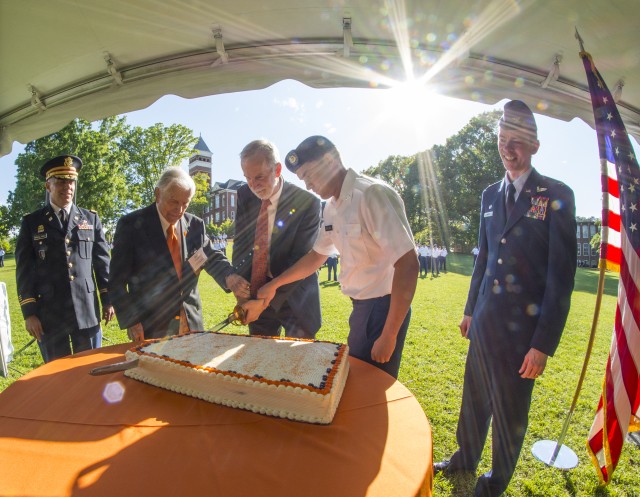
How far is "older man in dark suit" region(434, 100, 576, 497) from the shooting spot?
1.78 metres

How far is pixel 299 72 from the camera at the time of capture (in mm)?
2541

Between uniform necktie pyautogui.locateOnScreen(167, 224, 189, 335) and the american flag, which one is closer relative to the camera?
the american flag

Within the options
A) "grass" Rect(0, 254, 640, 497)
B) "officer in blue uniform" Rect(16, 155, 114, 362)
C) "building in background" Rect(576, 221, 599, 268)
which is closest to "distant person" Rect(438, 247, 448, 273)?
"grass" Rect(0, 254, 640, 497)

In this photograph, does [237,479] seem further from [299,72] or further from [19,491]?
[299,72]

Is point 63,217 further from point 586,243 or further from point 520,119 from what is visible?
point 586,243

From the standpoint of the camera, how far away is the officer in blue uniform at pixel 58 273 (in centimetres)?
292

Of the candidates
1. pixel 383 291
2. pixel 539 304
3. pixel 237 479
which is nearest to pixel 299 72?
pixel 383 291

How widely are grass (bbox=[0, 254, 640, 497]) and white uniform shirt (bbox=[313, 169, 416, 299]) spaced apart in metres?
1.48

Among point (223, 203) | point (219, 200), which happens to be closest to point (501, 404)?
point (223, 203)

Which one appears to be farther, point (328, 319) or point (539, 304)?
point (328, 319)

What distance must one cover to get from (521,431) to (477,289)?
888mm

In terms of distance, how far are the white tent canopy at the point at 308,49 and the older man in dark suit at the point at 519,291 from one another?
58 cm

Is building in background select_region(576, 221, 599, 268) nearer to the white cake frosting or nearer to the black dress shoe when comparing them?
the black dress shoe

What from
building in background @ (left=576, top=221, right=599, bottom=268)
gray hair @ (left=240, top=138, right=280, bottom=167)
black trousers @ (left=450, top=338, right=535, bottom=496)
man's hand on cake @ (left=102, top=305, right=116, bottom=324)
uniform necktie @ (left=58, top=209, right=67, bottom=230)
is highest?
gray hair @ (left=240, top=138, right=280, bottom=167)
